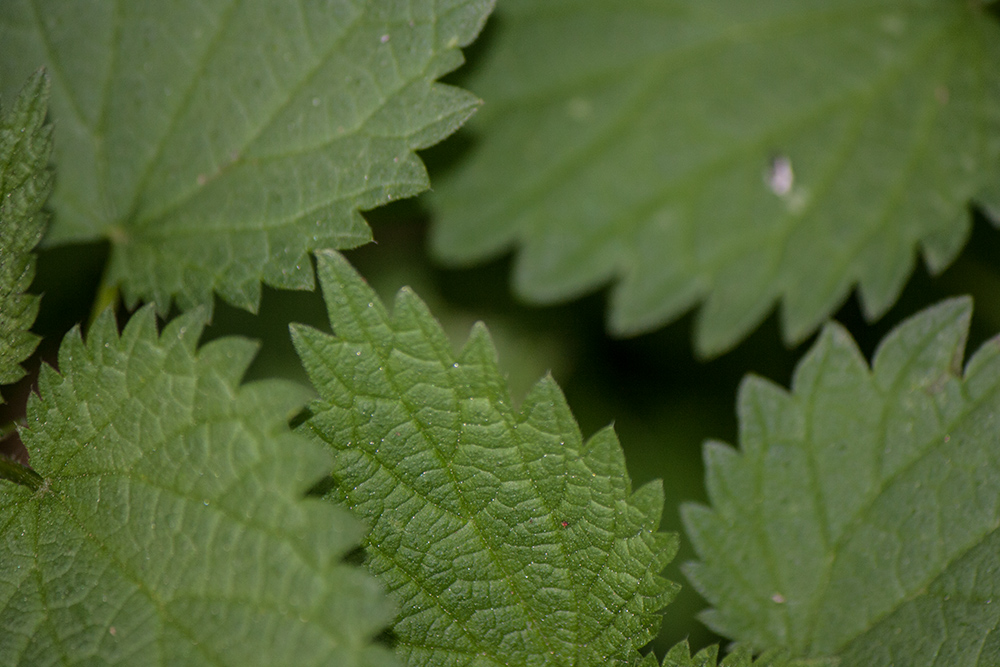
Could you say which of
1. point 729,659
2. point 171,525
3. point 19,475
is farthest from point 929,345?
point 19,475

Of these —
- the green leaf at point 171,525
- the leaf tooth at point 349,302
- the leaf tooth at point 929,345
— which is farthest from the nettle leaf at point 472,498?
the leaf tooth at point 929,345

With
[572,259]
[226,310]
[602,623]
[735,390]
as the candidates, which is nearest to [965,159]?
[735,390]

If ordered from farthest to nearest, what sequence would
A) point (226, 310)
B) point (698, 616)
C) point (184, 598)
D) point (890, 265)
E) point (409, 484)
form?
point (226, 310), point (890, 265), point (698, 616), point (409, 484), point (184, 598)

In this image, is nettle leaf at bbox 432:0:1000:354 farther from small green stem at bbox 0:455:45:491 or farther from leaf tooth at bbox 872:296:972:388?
small green stem at bbox 0:455:45:491

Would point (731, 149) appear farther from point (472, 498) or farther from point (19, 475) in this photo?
point (19, 475)

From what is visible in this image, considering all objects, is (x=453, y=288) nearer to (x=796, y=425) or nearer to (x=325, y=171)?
(x=325, y=171)

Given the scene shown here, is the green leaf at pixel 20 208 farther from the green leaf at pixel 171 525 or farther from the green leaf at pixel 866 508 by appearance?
the green leaf at pixel 866 508
